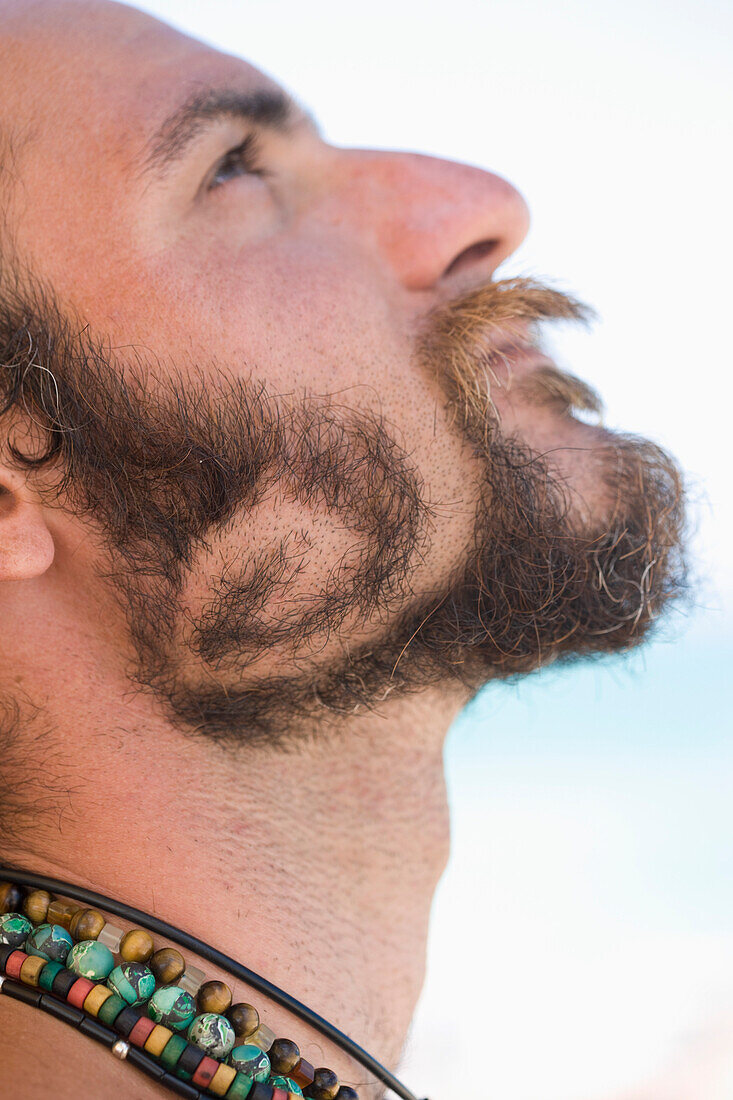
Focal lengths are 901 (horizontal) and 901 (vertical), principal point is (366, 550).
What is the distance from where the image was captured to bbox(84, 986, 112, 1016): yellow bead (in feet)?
2.98

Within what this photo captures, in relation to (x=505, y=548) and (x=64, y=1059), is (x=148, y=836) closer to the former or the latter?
(x=64, y=1059)

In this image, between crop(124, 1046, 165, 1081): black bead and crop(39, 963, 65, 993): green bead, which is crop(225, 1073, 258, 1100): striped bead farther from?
crop(39, 963, 65, 993): green bead

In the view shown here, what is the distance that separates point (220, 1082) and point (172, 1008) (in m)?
0.08

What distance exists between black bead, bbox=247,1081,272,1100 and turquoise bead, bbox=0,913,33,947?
0.96ft

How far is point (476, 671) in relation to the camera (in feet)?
4.41

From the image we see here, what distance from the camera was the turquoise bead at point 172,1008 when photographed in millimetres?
916

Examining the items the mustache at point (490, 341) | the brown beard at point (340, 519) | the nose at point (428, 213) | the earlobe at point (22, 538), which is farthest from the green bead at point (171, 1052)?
the nose at point (428, 213)

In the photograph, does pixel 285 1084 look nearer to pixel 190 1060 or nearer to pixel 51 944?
pixel 190 1060

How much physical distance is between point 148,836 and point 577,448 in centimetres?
75

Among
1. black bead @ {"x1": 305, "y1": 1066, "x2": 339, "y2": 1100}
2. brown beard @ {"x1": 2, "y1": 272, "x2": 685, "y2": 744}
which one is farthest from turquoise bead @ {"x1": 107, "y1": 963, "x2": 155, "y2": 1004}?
brown beard @ {"x1": 2, "y1": 272, "x2": 685, "y2": 744}

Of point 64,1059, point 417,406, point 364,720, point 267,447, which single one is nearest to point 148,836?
point 64,1059

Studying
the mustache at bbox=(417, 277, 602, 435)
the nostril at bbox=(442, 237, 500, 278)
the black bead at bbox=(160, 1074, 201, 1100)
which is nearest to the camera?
the black bead at bbox=(160, 1074, 201, 1100)

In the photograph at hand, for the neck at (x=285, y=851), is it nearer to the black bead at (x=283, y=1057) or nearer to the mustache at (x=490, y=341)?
the black bead at (x=283, y=1057)

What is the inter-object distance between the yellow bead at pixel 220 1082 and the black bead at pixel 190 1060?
2 centimetres
